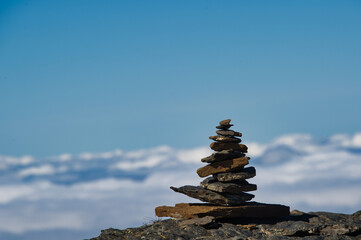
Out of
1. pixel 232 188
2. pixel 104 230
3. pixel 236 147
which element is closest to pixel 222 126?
pixel 236 147

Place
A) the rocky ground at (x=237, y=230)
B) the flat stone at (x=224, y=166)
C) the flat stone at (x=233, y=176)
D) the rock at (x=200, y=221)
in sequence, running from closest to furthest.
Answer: the rocky ground at (x=237, y=230)
the rock at (x=200, y=221)
the flat stone at (x=233, y=176)
the flat stone at (x=224, y=166)

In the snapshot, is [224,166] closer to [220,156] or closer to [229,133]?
[220,156]

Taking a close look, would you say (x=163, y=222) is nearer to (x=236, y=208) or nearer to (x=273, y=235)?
(x=236, y=208)

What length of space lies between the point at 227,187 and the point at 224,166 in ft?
3.65

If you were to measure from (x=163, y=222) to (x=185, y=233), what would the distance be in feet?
8.40

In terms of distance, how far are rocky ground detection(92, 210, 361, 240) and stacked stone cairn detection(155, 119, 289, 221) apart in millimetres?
587

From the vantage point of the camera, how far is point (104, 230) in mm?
23750

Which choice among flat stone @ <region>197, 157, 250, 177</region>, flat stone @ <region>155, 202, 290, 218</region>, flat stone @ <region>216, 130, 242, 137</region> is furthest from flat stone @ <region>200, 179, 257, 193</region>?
flat stone @ <region>216, 130, 242, 137</region>

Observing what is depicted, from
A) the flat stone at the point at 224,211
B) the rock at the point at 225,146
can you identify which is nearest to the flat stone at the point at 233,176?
the rock at the point at 225,146

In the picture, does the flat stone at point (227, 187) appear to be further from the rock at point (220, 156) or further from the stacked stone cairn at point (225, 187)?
the rock at point (220, 156)

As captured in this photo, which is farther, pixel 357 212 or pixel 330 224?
pixel 357 212

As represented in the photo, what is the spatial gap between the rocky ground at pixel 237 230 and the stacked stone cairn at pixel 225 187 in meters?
0.59

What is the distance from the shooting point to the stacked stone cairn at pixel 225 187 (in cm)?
2402

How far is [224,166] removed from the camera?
24.6 metres
